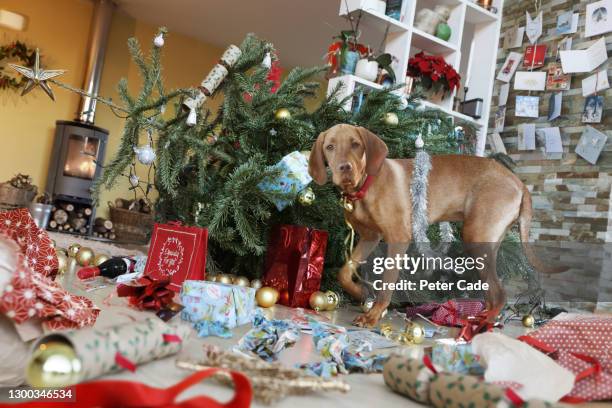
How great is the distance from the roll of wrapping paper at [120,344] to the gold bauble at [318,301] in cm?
76

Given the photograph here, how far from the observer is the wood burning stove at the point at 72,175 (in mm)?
4863

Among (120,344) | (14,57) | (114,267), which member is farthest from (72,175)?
(120,344)

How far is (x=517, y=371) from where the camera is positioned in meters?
0.73

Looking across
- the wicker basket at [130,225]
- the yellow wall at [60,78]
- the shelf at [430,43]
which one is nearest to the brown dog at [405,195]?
the shelf at [430,43]

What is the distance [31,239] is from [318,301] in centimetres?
78

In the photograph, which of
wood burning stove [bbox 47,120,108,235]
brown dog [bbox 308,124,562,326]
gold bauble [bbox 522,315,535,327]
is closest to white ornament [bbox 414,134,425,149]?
brown dog [bbox 308,124,562,326]

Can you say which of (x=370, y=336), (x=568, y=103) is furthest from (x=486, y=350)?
(x=568, y=103)

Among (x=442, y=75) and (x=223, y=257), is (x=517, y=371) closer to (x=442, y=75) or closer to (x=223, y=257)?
(x=223, y=257)

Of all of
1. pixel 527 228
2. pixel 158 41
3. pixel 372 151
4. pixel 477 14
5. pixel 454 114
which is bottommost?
pixel 527 228

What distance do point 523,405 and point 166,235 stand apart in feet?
3.58

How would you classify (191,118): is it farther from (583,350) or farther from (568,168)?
(568,168)

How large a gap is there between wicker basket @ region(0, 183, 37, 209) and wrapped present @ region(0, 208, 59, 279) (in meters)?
3.87

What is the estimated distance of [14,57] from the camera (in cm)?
501

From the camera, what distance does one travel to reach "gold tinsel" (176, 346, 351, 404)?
2.01 ft
